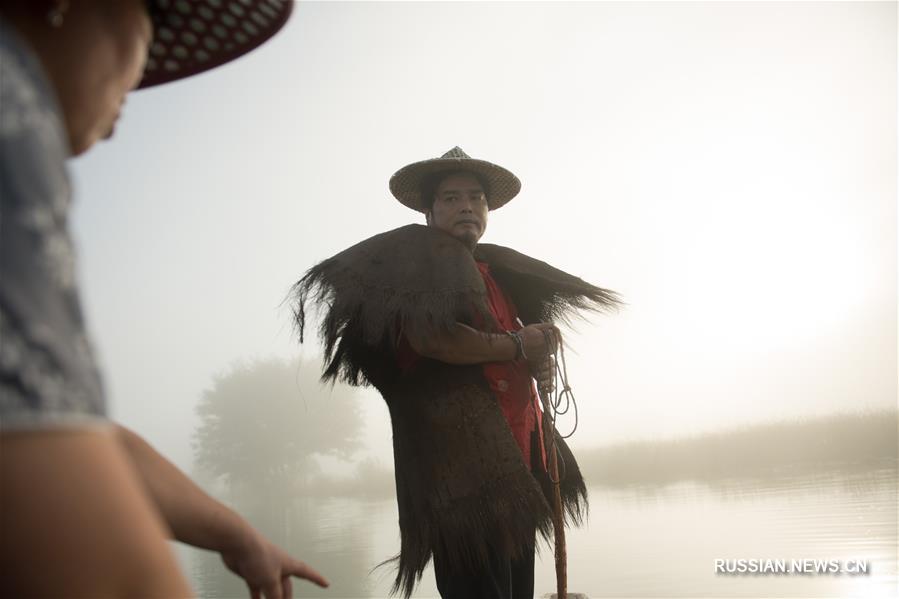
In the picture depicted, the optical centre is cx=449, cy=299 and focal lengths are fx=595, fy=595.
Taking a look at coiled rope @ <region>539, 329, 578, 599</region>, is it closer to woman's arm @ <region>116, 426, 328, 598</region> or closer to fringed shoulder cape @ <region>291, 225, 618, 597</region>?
fringed shoulder cape @ <region>291, 225, 618, 597</region>

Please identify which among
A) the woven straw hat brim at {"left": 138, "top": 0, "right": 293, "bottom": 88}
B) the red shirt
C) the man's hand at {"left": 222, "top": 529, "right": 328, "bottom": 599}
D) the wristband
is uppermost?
the woven straw hat brim at {"left": 138, "top": 0, "right": 293, "bottom": 88}

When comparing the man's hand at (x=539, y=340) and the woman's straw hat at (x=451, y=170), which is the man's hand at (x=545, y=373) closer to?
the man's hand at (x=539, y=340)

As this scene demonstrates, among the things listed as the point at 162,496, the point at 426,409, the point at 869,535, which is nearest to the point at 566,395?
the point at 426,409

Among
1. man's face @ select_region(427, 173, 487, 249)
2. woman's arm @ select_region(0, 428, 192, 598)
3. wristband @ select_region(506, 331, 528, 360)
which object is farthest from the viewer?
man's face @ select_region(427, 173, 487, 249)

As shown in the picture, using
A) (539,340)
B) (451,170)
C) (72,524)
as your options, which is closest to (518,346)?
(539,340)

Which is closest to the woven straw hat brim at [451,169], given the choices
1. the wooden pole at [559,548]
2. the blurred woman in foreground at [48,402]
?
the wooden pole at [559,548]

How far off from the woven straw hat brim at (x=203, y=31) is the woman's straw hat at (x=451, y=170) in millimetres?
1861

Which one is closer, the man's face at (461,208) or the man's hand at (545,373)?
the man's hand at (545,373)

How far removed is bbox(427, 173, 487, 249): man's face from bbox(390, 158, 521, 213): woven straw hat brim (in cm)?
6

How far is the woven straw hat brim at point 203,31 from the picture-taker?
810 millimetres

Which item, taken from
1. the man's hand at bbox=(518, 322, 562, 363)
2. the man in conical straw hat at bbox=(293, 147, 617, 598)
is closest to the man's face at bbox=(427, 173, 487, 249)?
the man in conical straw hat at bbox=(293, 147, 617, 598)

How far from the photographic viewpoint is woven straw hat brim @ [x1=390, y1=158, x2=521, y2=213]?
273cm

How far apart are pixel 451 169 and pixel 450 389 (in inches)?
42.2

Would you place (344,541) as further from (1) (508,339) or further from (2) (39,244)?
(2) (39,244)
